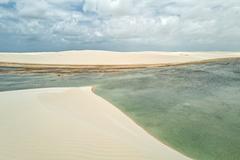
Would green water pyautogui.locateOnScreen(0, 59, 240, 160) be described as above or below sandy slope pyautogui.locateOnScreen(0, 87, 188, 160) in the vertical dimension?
below

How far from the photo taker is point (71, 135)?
8391 mm

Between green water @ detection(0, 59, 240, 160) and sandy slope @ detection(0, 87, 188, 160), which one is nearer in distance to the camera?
sandy slope @ detection(0, 87, 188, 160)

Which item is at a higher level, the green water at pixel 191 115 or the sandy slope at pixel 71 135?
the sandy slope at pixel 71 135

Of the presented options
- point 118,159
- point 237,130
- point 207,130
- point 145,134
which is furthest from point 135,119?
point 118,159

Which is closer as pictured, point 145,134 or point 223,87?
point 145,134

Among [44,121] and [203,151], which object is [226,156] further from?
[44,121]

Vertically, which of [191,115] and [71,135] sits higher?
[71,135]

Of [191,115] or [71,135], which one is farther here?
[191,115]

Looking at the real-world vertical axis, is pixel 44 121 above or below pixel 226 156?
above

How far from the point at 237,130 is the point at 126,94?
8085 mm

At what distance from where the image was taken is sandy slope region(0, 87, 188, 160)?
7.03 m

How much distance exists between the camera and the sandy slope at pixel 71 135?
7027 millimetres

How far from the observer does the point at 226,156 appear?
8.06 m

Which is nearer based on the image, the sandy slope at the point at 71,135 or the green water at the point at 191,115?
the sandy slope at the point at 71,135
